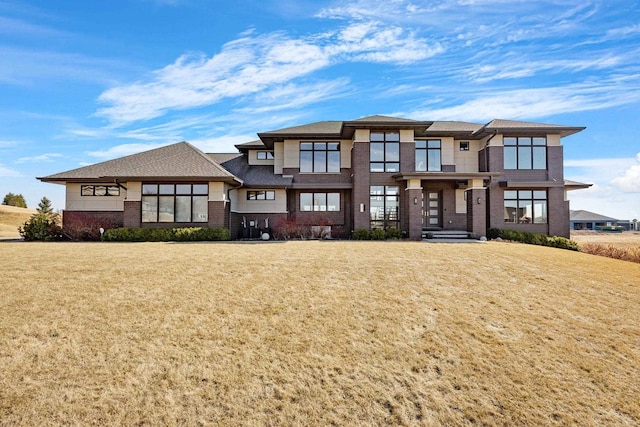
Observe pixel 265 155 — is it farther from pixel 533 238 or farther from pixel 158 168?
pixel 533 238

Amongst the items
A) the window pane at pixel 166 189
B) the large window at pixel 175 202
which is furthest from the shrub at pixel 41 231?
the window pane at pixel 166 189

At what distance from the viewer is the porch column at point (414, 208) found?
63.5 feet

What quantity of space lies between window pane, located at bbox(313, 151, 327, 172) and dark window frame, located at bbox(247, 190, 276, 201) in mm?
2963

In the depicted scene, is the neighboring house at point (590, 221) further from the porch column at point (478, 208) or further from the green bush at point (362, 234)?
the green bush at point (362, 234)

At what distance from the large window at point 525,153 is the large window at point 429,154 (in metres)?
3.83

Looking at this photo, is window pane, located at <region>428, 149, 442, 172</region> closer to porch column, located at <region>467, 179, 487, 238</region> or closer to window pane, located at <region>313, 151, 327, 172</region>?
porch column, located at <region>467, 179, 487, 238</region>

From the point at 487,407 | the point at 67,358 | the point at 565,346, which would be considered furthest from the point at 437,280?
the point at 67,358

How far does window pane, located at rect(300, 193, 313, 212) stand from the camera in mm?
22250

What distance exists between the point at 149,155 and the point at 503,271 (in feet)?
65.2

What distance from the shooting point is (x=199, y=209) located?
19.5 metres

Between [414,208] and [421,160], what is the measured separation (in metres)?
4.28

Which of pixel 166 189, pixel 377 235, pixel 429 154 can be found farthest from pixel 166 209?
pixel 429 154

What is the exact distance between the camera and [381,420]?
14.9 feet

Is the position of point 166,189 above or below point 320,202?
above
